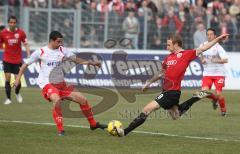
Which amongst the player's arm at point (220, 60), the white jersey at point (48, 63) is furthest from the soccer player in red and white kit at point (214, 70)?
the white jersey at point (48, 63)

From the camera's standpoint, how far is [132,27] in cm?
3083

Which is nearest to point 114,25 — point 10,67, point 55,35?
point 10,67

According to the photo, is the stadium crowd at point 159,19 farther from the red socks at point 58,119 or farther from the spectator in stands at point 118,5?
the red socks at point 58,119

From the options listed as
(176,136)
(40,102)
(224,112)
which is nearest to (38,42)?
(40,102)

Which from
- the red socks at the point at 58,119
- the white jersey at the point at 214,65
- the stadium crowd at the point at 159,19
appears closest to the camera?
the red socks at the point at 58,119

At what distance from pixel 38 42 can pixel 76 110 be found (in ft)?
36.5

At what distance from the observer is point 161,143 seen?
1362 centimetres

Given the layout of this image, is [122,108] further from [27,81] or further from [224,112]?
[27,81]

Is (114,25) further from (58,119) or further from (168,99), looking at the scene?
(168,99)

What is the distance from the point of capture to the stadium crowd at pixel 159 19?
3089cm

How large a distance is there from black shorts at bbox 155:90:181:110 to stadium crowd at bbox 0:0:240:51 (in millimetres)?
16447

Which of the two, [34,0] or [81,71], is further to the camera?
[34,0]

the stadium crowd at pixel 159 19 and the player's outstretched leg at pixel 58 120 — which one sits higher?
the stadium crowd at pixel 159 19

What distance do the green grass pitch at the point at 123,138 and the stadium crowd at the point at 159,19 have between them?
960 cm
